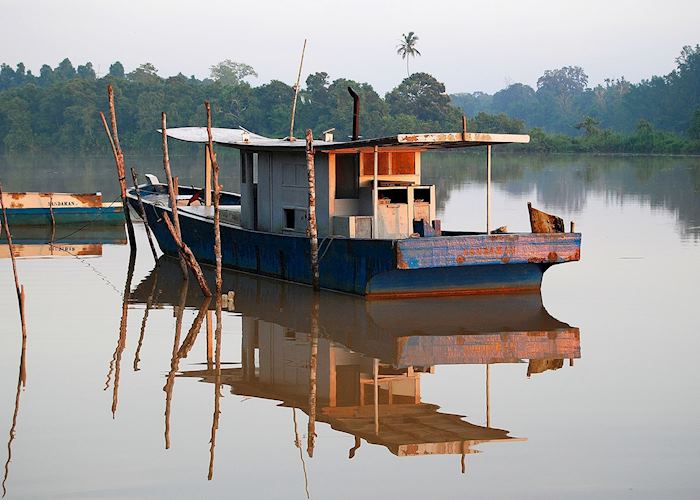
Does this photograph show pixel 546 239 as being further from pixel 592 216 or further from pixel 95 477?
pixel 592 216

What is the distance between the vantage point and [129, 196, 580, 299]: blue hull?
60.6 feet

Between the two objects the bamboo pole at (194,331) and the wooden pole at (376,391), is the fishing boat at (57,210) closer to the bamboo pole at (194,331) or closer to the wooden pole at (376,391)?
the bamboo pole at (194,331)

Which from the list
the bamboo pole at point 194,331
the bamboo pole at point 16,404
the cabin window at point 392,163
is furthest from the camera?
the cabin window at point 392,163

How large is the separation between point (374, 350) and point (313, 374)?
1.62 metres

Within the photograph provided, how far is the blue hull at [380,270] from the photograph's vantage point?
18484mm

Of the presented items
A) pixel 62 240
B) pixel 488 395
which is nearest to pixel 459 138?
pixel 488 395

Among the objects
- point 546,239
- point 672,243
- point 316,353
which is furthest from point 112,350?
point 672,243

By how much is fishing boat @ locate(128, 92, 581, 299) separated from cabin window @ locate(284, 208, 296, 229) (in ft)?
0.05

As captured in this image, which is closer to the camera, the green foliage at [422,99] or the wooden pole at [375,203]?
the wooden pole at [375,203]

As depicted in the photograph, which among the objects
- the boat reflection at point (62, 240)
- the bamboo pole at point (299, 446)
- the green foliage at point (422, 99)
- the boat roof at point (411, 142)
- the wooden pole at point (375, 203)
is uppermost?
the green foliage at point (422, 99)

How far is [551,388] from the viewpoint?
1367 cm

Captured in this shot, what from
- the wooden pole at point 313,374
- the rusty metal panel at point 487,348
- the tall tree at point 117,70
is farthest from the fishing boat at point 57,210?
the tall tree at point 117,70

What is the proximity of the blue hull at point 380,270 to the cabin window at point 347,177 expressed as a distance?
962 millimetres

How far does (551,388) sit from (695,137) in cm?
7109
